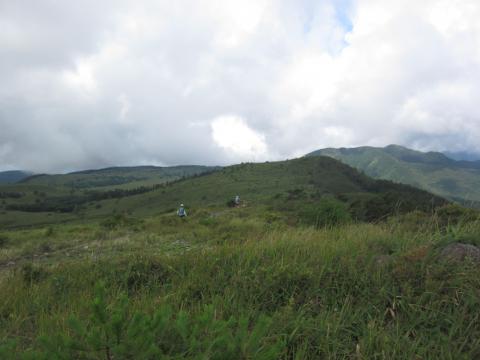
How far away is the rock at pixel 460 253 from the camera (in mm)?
4055

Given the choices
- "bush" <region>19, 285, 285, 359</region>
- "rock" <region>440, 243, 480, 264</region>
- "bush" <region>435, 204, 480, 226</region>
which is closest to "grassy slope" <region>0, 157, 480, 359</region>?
"bush" <region>19, 285, 285, 359</region>

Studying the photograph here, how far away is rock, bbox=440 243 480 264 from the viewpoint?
13.3 feet

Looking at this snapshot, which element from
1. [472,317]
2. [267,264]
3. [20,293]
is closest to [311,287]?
[267,264]

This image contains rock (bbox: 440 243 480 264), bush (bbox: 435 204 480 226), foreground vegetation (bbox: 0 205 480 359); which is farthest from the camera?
bush (bbox: 435 204 480 226)

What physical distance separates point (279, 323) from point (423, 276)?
196cm

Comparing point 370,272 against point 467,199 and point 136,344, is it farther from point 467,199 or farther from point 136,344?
point 467,199

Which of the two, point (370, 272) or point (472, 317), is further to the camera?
point (370, 272)

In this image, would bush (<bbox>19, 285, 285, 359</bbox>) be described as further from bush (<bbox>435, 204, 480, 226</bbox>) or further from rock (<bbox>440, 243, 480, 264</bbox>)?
bush (<bbox>435, 204, 480, 226</bbox>)

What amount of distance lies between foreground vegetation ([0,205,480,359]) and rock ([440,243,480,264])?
13 centimetres

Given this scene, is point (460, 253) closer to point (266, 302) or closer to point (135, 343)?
point (266, 302)

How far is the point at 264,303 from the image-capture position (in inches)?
143

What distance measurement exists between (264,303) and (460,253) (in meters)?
2.81

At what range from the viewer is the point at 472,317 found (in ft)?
10.3

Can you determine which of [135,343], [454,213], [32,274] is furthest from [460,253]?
[32,274]
